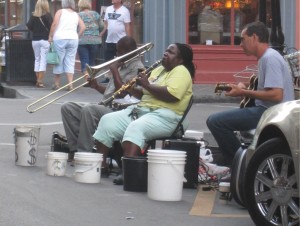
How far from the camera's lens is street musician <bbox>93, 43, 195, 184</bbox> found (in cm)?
950

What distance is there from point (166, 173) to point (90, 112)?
1879mm

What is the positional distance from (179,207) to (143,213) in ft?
1.52

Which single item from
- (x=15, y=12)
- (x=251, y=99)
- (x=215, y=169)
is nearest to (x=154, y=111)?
(x=215, y=169)

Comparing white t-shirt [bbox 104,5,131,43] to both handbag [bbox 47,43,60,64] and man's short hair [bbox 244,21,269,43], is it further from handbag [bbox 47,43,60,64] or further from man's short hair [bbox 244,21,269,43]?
man's short hair [bbox 244,21,269,43]

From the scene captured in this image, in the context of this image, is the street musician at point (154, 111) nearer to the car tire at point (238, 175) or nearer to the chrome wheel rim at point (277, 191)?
the car tire at point (238, 175)

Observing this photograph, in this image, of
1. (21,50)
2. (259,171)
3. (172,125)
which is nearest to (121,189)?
(172,125)

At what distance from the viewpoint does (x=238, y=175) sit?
8.18 m

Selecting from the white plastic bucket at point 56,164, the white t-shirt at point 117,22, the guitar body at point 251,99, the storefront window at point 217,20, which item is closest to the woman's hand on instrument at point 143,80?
the guitar body at point 251,99

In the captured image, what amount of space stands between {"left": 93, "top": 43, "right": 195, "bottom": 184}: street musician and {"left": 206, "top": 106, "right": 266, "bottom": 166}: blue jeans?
502mm

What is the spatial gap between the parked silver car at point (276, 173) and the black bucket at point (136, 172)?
63.5 inches

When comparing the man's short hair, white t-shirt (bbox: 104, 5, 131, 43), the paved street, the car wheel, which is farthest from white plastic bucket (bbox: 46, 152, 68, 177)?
white t-shirt (bbox: 104, 5, 131, 43)

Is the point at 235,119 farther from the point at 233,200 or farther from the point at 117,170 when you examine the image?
the point at 117,170

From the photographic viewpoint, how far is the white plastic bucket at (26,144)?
406 inches

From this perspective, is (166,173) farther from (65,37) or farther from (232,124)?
(65,37)
